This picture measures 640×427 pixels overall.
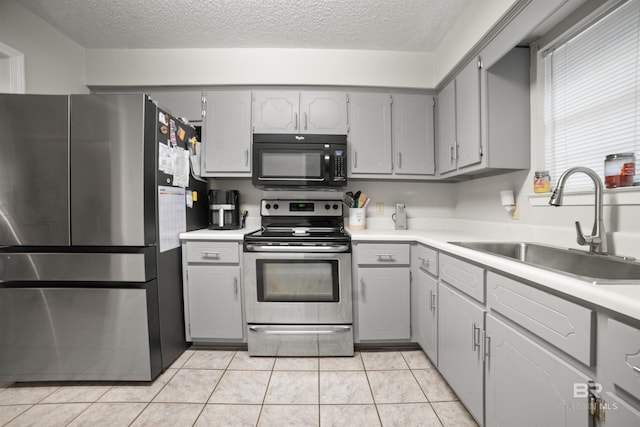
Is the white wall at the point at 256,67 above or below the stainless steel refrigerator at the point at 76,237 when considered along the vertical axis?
above

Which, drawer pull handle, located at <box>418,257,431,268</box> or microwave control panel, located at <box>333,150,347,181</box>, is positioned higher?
microwave control panel, located at <box>333,150,347,181</box>

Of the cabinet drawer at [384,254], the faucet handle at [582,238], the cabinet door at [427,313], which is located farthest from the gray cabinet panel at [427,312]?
the faucet handle at [582,238]

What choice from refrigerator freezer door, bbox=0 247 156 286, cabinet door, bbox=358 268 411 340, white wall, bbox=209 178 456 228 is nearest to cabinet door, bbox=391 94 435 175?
white wall, bbox=209 178 456 228

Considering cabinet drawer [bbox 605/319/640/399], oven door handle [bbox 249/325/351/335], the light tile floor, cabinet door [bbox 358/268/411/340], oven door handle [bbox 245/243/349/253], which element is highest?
oven door handle [bbox 245/243/349/253]

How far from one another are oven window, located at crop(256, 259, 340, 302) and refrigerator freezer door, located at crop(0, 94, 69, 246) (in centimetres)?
124

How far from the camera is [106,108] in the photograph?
1.55 m

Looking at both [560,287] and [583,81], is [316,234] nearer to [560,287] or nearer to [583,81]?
[560,287]

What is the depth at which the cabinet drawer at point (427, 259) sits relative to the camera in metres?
1.65

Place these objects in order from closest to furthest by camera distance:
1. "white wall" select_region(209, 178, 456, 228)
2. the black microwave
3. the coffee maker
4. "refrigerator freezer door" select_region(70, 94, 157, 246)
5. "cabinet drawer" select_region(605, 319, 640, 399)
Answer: "cabinet drawer" select_region(605, 319, 640, 399) → "refrigerator freezer door" select_region(70, 94, 157, 246) → the black microwave → the coffee maker → "white wall" select_region(209, 178, 456, 228)

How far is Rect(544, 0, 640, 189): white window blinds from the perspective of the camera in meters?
1.17

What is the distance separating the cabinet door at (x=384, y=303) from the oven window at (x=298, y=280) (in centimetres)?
23

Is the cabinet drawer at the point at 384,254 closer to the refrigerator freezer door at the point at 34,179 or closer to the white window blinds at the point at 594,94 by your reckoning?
the white window blinds at the point at 594,94

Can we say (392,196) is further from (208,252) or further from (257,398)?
(257,398)

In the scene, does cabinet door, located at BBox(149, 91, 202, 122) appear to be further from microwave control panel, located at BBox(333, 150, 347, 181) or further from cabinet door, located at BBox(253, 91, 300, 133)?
microwave control panel, located at BBox(333, 150, 347, 181)
